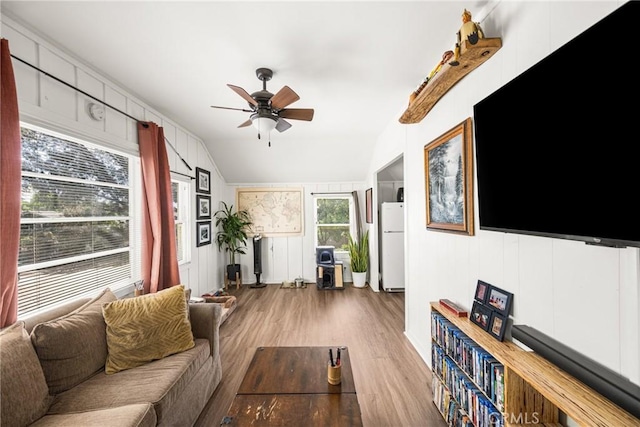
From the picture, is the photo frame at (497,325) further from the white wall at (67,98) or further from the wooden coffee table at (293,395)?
the white wall at (67,98)

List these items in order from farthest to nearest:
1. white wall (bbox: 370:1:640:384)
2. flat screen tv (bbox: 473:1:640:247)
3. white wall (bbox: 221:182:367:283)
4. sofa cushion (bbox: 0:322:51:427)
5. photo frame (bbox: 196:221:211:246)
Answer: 1. white wall (bbox: 221:182:367:283)
2. photo frame (bbox: 196:221:211:246)
3. sofa cushion (bbox: 0:322:51:427)
4. white wall (bbox: 370:1:640:384)
5. flat screen tv (bbox: 473:1:640:247)

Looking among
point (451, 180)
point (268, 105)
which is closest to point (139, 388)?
point (268, 105)

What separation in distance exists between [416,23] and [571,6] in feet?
2.85

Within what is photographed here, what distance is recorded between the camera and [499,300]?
150cm

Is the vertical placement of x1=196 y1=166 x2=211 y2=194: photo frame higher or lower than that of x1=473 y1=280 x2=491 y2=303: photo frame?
higher

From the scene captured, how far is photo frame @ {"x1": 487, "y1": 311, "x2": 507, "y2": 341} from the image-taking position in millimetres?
1424

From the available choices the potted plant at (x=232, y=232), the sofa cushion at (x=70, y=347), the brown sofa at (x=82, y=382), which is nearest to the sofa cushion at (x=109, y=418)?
the brown sofa at (x=82, y=382)

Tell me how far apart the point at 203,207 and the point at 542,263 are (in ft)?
14.2

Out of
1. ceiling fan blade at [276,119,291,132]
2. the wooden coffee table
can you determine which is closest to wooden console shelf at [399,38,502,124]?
ceiling fan blade at [276,119,291,132]

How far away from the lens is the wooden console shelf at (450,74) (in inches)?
57.8

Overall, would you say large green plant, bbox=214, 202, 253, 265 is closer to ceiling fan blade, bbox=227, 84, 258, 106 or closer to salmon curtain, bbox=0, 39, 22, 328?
ceiling fan blade, bbox=227, 84, 258, 106

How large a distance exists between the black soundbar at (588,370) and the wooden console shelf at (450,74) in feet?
4.97

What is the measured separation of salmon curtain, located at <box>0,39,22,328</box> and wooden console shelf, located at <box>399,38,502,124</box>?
103 inches

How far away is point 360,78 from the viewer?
8.04 feet
